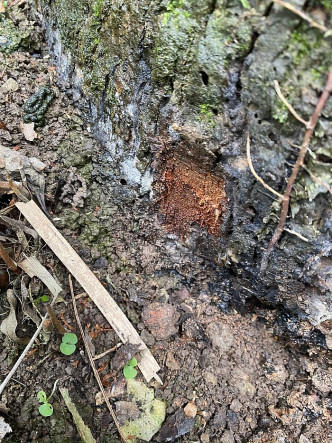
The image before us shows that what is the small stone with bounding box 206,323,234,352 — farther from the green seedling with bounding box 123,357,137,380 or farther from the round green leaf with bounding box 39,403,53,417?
the round green leaf with bounding box 39,403,53,417

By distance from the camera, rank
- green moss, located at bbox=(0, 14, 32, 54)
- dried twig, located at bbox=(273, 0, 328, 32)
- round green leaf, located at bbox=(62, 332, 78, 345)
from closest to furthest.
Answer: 1. dried twig, located at bbox=(273, 0, 328, 32)
2. round green leaf, located at bbox=(62, 332, 78, 345)
3. green moss, located at bbox=(0, 14, 32, 54)

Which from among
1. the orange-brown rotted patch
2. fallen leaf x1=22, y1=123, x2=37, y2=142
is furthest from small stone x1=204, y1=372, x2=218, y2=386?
fallen leaf x1=22, y1=123, x2=37, y2=142

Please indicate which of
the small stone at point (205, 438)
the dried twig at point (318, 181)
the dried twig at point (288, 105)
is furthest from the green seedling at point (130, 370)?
the dried twig at point (288, 105)

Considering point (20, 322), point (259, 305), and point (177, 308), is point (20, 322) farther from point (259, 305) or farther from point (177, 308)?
point (259, 305)

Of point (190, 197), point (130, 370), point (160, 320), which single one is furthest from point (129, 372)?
point (190, 197)

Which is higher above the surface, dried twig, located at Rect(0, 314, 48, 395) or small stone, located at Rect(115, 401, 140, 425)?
dried twig, located at Rect(0, 314, 48, 395)

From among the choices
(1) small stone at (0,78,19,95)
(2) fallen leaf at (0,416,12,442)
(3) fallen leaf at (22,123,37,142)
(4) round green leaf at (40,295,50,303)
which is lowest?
(2) fallen leaf at (0,416,12,442)

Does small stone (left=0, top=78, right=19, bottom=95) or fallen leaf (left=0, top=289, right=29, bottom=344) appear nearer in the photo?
fallen leaf (left=0, top=289, right=29, bottom=344)

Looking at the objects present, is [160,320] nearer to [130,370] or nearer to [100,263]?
[130,370]
